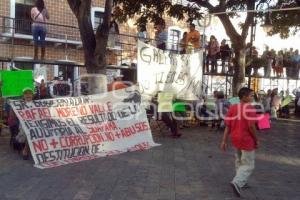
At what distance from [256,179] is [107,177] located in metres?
2.51

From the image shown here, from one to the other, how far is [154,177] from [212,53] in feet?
39.3

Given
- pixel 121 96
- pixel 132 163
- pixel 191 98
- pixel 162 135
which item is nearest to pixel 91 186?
pixel 132 163

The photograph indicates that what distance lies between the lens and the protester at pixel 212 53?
777 inches

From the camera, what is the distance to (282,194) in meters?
7.46

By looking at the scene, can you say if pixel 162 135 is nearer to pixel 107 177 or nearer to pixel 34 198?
pixel 107 177

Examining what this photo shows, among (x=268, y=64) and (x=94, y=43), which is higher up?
(x=94, y=43)

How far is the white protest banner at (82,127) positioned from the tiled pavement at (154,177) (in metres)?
0.41

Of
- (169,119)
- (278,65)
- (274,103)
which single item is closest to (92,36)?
(169,119)

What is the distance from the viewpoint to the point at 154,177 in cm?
849

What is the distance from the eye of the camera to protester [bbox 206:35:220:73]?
19.7 metres

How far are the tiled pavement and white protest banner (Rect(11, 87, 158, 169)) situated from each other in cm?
41

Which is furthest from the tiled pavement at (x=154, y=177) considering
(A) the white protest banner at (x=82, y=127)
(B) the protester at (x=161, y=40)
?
(B) the protester at (x=161, y=40)

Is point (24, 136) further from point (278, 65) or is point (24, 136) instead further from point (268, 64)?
point (278, 65)

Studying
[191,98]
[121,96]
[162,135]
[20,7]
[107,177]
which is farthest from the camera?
[20,7]
